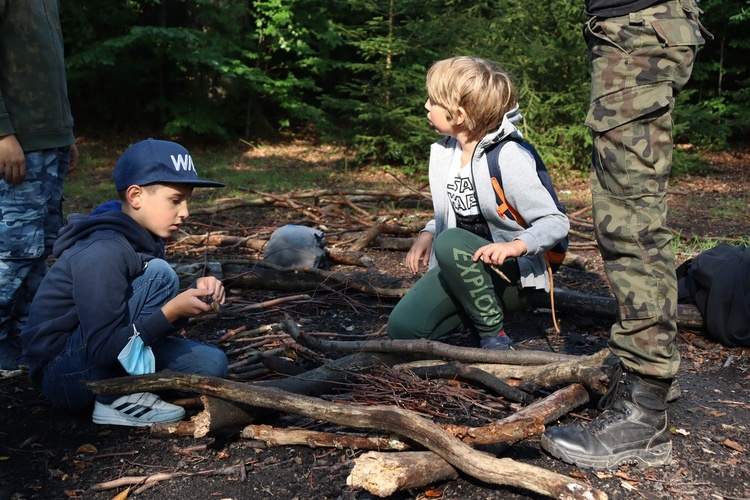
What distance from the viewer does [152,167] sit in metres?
2.87

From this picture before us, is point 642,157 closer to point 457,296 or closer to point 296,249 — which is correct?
point 457,296

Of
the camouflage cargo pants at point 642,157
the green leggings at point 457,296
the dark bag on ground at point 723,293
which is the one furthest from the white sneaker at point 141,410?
the dark bag on ground at point 723,293

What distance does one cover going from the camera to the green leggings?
3.28 meters

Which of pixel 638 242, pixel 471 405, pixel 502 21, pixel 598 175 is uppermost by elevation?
pixel 502 21

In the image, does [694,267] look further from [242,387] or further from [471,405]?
[242,387]

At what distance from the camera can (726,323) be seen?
144 inches

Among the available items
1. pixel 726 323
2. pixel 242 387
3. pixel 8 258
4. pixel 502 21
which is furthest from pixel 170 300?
pixel 502 21

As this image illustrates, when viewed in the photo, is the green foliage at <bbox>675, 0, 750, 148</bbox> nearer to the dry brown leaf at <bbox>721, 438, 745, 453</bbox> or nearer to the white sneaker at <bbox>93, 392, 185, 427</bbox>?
the dry brown leaf at <bbox>721, 438, 745, 453</bbox>

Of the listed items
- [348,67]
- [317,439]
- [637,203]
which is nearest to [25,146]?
[317,439]

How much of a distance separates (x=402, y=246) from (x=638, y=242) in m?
3.53

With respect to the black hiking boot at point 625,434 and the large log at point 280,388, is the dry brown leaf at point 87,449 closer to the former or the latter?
the large log at point 280,388

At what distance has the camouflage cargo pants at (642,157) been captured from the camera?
2398 millimetres

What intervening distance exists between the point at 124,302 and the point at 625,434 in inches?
79.2

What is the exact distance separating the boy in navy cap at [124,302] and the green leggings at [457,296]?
3.38 feet
